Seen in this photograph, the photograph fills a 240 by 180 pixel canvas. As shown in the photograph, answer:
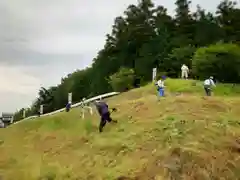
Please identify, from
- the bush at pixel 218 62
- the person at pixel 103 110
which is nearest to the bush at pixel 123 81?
the bush at pixel 218 62

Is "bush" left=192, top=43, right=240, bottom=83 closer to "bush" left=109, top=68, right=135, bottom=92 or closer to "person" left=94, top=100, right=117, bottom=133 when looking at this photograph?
"bush" left=109, top=68, right=135, bottom=92

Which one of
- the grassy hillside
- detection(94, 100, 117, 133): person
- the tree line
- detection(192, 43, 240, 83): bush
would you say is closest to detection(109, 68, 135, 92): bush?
the tree line

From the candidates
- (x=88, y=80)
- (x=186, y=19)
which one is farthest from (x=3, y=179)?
(x=88, y=80)

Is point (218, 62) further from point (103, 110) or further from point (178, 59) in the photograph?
point (103, 110)

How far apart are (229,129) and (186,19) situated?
108 ft

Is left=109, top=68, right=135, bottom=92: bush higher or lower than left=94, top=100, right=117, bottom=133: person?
higher

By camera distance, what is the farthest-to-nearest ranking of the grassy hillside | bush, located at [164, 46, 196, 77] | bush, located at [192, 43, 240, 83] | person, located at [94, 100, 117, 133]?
bush, located at [164, 46, 196, 77], bush, located at [192, 43, 240, 83], person, located at [94, 100, 117, 133], the grassy hillside

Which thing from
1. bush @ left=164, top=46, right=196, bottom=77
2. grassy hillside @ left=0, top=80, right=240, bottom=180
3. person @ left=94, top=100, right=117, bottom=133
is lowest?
grassy hillside @ left=0, top=80, right=240, bottom=180

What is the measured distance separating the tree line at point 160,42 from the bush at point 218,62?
0.07 m

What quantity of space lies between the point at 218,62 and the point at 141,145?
17159mm

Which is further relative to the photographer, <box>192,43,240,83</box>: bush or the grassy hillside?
<box>192,43,240,83</box>: bush

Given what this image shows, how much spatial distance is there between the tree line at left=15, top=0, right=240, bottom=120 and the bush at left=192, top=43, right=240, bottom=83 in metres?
0.07

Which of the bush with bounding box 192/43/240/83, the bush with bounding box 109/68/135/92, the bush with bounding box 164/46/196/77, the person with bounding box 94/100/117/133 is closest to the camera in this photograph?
the person with bounding box 94/100/117/133

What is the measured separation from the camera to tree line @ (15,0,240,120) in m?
42.0
